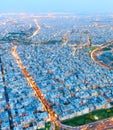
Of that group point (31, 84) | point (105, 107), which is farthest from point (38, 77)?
point (105, 107)

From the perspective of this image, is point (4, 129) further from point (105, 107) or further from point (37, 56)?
point (37, 56)

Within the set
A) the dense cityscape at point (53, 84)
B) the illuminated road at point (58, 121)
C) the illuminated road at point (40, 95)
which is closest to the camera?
the illuminated road at point (58, 121)

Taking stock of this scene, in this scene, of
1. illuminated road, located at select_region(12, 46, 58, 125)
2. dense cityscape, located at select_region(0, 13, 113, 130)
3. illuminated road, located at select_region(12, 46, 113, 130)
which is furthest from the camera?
illuminated road, located at select_region(12, 46, 58, 125)

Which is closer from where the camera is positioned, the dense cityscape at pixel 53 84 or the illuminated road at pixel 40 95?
the dense cityscape at pixel 53 84

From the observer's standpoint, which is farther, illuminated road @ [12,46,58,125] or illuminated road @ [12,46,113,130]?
illuminated road @ [12,46,58,125]

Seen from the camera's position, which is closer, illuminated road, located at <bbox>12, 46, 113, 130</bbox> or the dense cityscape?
illuminated road, located at <bbox>12, 46, 113, 130</bbox>

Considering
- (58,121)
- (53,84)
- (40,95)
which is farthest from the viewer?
(53,84)

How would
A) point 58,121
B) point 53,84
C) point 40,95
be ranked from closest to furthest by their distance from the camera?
1. point 58,121
2. point 40,95
3. point 53,84

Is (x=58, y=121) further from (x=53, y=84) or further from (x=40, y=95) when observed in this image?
(x=53, y=84)

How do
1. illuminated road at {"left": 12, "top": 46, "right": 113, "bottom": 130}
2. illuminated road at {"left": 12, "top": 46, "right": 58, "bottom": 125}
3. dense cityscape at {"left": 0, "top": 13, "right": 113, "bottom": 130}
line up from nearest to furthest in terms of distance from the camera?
illuminated road at {"left": 12, "top": 46, "right": 113, "bottom": 130} → dense cityscape at {"left": 0, "top": 13, "right": 113, "bottom": 130} → illuminated road at {"left": 12, "top": 46, "right": 58, "bottom": 125}

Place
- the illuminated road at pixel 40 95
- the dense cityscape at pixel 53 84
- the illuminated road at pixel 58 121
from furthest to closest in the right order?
the illuminated road at pixel 40 95, the dense cityscape at pixel 53 84, the illuminated road at pixel 58 121

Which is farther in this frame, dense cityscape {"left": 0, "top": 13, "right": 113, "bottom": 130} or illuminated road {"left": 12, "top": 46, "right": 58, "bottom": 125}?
illuminated road {"left": 12, "top": 46, "right": 58, "bottom": 125}

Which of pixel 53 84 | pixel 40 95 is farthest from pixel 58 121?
pixel 53 84
